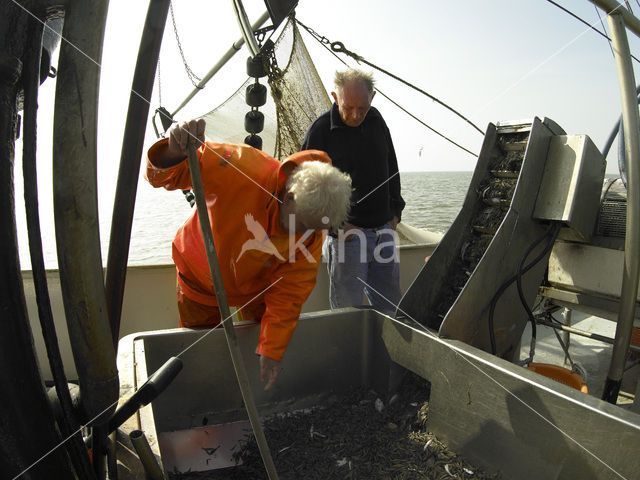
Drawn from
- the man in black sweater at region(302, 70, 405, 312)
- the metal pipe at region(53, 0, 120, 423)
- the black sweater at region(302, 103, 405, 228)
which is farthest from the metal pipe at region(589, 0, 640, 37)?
the metal pipe at region(53, 0, 120, 423)

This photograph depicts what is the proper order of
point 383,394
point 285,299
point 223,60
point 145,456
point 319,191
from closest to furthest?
point 145,456, point 319,191, point 285,299, point 383,394, point 223,60

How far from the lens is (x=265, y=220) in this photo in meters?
1.68

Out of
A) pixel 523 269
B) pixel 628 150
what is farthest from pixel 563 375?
pixel 628 150

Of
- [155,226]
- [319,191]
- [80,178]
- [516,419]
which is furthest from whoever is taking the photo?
[155,226]

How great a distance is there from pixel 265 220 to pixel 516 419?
39.7 inches

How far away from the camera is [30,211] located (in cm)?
64

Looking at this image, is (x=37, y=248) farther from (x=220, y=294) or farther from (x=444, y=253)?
(x=444, y=253)

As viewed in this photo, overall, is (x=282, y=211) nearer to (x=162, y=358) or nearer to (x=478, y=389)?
(x=162, y=358)

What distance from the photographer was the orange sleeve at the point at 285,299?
1.58 metres

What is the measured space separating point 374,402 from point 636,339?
1725mm

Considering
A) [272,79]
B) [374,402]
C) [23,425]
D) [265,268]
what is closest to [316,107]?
[272,79]

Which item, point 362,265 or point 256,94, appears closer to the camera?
point 362,265

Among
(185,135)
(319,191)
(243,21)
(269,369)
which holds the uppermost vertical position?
(243,21)

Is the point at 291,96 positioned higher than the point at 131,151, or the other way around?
the point at 291,96
